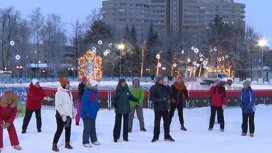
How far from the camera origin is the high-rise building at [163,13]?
129000 mm

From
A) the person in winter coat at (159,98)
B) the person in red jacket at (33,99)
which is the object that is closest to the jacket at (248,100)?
the person in winter coat at (159,98)

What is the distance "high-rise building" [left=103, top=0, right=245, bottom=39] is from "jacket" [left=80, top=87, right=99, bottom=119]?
391 ft

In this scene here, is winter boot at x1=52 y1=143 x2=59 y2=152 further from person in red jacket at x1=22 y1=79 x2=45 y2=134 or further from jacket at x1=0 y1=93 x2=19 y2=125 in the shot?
person in red jacket at x1=22 y1=79 x2=45 y2=134

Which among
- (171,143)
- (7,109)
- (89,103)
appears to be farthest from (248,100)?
(7,109)

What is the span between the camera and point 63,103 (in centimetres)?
789

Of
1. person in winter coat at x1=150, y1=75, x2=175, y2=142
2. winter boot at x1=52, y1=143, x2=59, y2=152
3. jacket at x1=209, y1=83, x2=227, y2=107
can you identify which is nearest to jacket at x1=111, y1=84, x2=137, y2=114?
person in winter coat at x1=150, y1=75, x2=175, y2=142

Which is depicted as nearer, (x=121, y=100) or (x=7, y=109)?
(x=7, y=109)

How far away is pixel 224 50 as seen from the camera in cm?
6675

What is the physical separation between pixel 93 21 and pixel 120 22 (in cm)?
5645

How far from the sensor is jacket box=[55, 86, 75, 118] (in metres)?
7.84

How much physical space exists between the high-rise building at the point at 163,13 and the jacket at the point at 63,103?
4700 inches

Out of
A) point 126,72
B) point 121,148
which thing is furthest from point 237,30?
point 121,148

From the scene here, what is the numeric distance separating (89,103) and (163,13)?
12546cm

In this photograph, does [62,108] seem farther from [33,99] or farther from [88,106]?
[33,99]
